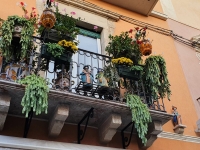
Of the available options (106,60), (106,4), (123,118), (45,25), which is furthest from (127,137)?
(106,4)

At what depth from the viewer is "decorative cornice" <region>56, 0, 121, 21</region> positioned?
734 centimetres

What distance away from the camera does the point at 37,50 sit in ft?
19.0

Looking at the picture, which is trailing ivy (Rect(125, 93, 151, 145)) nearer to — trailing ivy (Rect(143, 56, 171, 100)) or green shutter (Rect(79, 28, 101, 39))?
trailing ivy (Rect(143, 56, 171, 100))

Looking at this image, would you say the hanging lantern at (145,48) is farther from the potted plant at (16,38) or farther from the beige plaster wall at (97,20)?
the potted plant at (16,38)

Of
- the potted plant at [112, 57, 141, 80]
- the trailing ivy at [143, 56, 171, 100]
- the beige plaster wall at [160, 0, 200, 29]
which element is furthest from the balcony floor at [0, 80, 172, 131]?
the beige plaster wall at [160, 0, 200, 29]

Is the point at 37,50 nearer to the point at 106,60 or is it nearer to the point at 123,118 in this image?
the point at 106,60

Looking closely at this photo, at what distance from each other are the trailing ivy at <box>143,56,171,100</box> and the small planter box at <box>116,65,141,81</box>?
0.89ft

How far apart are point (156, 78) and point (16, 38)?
2.81 metres

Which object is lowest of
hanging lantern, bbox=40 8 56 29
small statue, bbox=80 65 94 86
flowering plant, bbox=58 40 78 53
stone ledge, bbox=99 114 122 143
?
stone ledge, bbox=99 114 122 143

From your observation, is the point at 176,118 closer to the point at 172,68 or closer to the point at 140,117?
the point at 172,68

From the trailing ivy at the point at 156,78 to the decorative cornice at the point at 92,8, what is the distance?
89.8 inches

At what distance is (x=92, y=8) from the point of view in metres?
7.55

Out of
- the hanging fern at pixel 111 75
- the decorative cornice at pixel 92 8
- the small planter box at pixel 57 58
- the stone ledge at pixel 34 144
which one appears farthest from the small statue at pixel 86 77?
the decorative cornice at pixel 92 8

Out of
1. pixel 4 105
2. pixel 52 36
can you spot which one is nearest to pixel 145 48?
pixel 52 36
